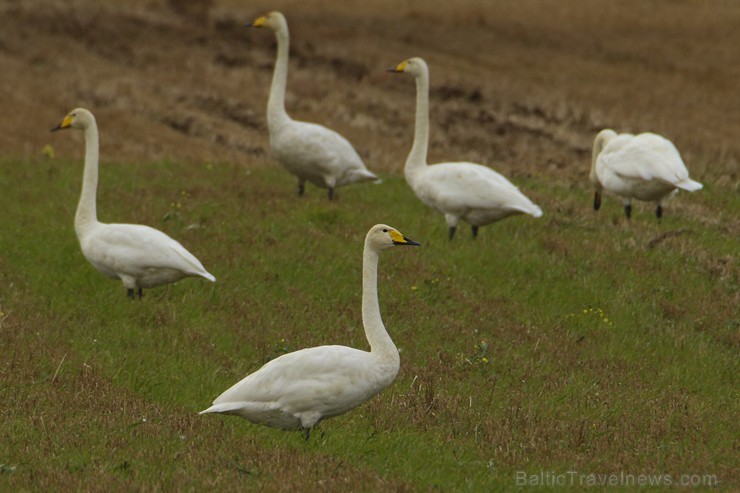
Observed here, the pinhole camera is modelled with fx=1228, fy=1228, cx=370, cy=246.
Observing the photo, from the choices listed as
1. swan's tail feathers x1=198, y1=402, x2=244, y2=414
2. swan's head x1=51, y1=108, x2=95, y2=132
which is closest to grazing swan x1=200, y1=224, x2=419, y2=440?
swan's tail feathers x1=198, y1=402, x2=244, y2=414

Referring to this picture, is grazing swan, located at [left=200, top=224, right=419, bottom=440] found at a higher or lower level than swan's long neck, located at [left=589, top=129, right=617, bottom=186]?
higher

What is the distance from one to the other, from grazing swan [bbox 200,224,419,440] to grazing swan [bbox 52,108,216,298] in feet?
10.6

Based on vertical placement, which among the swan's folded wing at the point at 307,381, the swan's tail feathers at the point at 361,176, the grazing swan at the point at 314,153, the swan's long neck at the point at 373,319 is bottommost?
the swan's tail feathers at the point at 361,176

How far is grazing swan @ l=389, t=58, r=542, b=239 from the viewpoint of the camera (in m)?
14.4

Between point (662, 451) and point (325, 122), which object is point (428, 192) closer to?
point (662, 451)

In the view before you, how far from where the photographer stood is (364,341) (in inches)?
456

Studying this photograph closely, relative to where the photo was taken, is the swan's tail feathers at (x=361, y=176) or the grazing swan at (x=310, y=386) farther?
the swan's tail feathers at (x=361, y=176)

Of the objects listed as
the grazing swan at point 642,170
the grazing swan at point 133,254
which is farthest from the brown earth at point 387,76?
the grazing swan at point 133,254

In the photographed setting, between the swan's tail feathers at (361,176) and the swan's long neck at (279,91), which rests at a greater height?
the swan's long neck at (279,91)

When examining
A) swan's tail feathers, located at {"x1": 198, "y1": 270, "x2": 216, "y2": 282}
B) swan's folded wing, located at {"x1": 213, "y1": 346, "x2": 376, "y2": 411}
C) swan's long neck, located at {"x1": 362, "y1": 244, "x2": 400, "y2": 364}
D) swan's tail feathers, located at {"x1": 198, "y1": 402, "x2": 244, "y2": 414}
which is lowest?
swan's tail feathers, located at {"x1": 198, "y1": 270, "x2": 216, "y2": 282}

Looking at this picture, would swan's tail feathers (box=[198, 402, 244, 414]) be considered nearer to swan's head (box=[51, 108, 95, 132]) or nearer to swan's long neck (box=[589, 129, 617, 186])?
swan's head (box=[51, 108, 95, 132])

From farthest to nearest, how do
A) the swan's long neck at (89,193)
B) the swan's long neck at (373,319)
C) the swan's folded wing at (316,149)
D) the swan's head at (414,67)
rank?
the swan's folded wing at (316,149), the swan's head at (414,67), the swan's long neck at (89,193), the swan's long neck at (373,319)

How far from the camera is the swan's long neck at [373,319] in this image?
860cm

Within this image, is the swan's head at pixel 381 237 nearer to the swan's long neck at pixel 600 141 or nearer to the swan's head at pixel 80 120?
the swan's head at pixel 80 120
